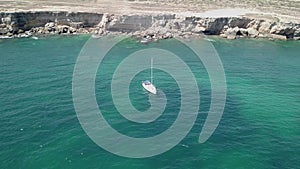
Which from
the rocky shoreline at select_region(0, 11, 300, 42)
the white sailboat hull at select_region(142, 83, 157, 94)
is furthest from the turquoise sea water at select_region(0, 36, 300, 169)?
the rocky shoreline at select_region(0, 11, 300, 42)

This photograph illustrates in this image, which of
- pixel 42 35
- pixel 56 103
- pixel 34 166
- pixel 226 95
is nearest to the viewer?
pixel 34 166

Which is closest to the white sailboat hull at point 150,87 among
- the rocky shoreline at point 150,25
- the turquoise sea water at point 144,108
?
the turquoise sea water at point 144,108

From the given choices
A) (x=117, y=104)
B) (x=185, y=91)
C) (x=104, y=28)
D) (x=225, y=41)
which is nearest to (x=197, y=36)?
(x=225, y=41)

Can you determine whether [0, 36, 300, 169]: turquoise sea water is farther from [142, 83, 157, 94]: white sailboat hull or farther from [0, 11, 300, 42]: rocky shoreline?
[0, 11, 300, 42]: rocky shoreline

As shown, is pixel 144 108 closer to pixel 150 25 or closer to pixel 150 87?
pixel 150 87

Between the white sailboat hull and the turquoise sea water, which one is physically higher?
the white sailboat hull

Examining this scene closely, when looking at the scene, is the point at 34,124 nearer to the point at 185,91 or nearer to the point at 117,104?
the point at 117,104
